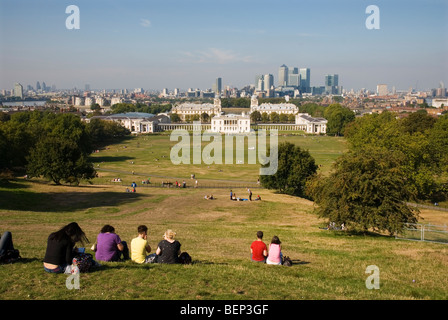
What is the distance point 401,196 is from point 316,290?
11.9 metres

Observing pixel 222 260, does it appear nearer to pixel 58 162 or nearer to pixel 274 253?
pixel 274 253

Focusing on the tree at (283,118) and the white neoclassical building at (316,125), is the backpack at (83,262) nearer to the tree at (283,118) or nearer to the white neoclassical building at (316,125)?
the white neoclassical building at (316,125)

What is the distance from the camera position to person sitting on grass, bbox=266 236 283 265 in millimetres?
9773

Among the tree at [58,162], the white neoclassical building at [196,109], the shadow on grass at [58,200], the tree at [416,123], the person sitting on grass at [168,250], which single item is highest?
the white neoclassical building at [196,109]

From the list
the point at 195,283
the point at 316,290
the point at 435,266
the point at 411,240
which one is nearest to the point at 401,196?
the point at 411,240

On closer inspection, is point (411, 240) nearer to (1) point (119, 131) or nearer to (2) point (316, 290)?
(2) point (316, 290)

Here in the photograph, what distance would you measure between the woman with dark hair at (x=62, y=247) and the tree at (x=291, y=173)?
2919 cm

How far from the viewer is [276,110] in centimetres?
17575

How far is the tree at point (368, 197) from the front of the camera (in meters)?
16.9

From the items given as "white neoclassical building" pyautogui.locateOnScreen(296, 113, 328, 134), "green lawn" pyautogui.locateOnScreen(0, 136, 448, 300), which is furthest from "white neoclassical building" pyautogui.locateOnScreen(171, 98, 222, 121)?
"green lawn" pyautogui.locateOnScreen(0, 136, 448, 300)

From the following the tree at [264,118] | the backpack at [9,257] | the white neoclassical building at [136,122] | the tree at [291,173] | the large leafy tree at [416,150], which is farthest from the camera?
the tree at [264,118]

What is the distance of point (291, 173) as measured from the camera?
36438 millimetres

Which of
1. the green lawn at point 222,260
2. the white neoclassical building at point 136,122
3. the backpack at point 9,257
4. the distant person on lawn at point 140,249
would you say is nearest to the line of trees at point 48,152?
the green lawn at point 222,260

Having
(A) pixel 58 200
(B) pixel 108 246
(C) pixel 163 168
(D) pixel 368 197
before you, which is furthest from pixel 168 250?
(C) pixel 163 168
